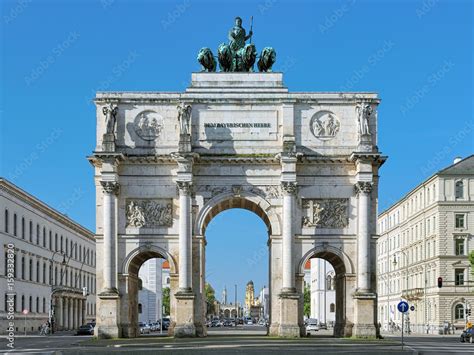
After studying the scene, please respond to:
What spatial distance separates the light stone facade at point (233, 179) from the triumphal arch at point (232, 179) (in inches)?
2.2

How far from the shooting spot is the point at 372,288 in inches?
1945

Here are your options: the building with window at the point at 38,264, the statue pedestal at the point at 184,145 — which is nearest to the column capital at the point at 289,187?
Answer: the statue pedestal at the point at 184,145

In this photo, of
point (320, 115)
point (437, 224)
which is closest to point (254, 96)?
point (320, 115)

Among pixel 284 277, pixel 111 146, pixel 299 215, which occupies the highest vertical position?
pixel 111 146

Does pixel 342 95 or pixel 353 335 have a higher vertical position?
pixel 342 95

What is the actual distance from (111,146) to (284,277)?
38.2 ft

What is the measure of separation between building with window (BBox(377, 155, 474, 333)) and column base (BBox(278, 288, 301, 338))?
30069 mm

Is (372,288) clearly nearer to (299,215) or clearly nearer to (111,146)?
(299,215)

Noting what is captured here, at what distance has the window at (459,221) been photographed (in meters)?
81.2

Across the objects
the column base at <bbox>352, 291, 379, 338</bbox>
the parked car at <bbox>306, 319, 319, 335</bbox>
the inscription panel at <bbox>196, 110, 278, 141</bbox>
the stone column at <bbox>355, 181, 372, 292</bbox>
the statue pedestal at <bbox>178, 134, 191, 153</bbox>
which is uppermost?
the inscription panel at <bbox>196, 110, 278, 141</bbox>

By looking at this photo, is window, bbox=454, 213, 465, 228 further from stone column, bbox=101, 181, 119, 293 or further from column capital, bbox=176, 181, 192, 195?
stone column, bbox=101, 181, 119, 293

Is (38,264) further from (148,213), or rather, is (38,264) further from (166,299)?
(166,299)

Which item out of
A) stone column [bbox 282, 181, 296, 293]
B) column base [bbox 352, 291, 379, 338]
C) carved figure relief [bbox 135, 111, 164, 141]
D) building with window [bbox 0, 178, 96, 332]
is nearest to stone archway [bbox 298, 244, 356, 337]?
stone column [bbox 282, 181, 296, 293]

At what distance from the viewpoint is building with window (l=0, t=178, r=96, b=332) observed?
6969cm
